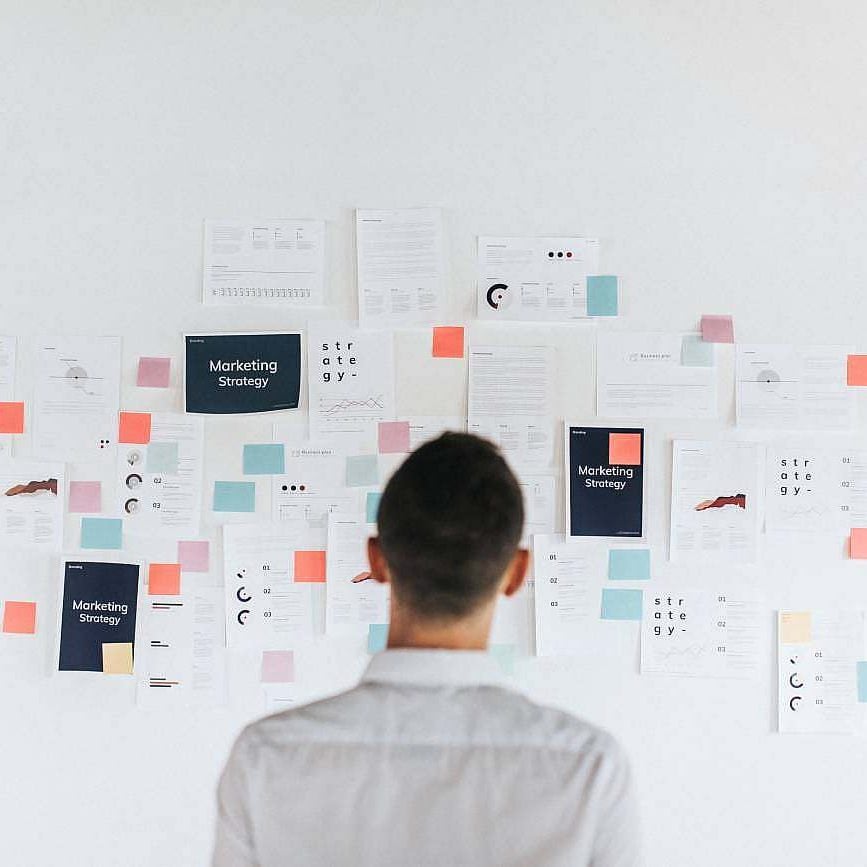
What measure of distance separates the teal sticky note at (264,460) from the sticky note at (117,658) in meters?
0.45

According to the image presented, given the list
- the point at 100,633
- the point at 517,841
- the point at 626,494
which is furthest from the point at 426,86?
the point at 517,841

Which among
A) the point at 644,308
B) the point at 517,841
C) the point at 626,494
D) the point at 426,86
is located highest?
the point at 426,86

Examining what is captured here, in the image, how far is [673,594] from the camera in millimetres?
2125

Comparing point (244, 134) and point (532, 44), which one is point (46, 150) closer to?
point (244, 134)

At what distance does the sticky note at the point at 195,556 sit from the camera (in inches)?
84.0

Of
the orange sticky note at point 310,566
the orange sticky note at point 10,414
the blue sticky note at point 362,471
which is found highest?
the orange sticky note at point 10,414

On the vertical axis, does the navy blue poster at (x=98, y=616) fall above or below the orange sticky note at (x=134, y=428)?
below

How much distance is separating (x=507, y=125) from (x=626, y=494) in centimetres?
82

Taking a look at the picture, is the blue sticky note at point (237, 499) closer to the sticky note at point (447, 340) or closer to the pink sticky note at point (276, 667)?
the pink sticky note at point (276, 667)

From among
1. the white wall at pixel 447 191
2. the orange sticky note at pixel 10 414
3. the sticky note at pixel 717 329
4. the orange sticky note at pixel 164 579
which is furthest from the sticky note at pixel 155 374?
the sticky note at pixel 717 329

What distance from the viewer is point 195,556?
2.13m

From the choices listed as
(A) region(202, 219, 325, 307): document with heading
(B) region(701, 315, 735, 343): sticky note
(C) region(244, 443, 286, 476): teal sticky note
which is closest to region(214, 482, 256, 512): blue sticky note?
(C) region(244, 443, 286, 476): teal sticky note

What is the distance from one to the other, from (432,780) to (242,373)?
4.14 feet

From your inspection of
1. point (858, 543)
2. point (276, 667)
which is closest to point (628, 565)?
point (858, 543)
